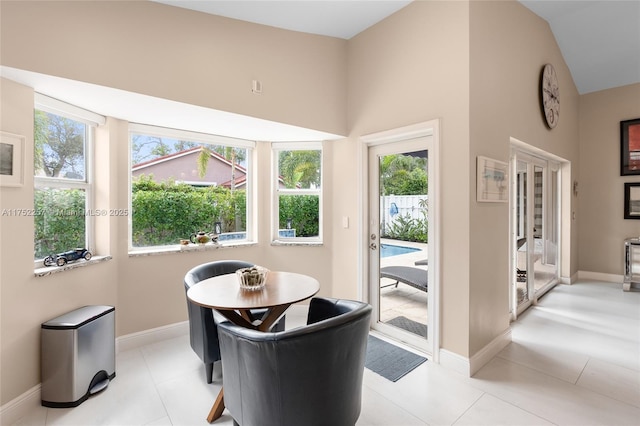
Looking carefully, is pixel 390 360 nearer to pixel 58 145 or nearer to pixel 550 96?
pixel 58 145

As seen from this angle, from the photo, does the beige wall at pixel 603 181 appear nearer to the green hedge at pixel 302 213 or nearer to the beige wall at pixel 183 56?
the beige wall at pixel 183 56

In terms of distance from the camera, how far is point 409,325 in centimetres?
306

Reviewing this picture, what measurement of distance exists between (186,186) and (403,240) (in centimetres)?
248

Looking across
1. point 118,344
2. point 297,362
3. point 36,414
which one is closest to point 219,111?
point 297,362

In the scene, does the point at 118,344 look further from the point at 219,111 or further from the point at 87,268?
the point at 219,111

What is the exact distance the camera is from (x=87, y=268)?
2.53 m

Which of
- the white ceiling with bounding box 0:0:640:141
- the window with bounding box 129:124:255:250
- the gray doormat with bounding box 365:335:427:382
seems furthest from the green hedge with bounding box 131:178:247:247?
the gray doormat with bounding box 365:335:427:382

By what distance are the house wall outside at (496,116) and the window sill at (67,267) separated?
10.5ft

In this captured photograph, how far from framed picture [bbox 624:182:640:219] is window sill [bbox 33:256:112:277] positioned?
763 centimetres

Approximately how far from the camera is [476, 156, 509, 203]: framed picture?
2.54 meters

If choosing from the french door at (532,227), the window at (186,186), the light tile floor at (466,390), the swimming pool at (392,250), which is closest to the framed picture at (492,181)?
the french door at (532,227)

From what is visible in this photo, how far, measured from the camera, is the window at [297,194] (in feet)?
12.7

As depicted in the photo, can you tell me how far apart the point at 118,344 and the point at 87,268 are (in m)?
0.82

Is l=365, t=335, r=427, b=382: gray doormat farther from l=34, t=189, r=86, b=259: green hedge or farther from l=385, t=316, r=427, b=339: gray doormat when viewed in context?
l=34, t=189, r=86, b=259: green hedge
